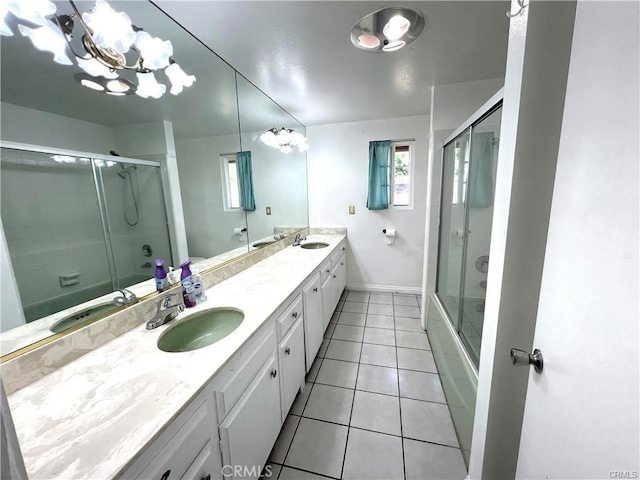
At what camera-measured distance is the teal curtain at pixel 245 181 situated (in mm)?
2137

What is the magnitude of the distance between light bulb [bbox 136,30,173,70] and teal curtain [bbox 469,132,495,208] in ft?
6.09

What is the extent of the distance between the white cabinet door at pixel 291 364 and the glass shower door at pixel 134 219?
2.82 ft

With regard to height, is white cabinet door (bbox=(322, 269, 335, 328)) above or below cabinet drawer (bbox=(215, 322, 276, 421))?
below

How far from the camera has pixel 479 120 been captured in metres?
1.47

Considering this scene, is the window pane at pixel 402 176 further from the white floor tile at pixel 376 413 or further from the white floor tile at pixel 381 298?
the white floor tile at pixel 376 413

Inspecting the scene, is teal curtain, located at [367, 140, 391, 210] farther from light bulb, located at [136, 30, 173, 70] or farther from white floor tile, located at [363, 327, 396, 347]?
light bulb, located at [136, 30, 173, 70]

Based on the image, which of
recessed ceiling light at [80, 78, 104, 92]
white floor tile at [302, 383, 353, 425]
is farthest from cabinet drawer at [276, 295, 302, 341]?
recessed ceiling light at [80, 78, 104, 92]

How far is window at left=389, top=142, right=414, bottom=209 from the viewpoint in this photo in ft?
10.3

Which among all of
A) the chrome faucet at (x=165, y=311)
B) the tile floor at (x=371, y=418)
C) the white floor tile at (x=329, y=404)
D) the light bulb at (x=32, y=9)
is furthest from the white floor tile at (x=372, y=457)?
the light bulb at (x=32, y=9)

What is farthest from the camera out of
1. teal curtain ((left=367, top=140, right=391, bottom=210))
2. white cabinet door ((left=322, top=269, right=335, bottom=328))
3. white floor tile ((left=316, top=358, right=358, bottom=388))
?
teal curtain ((left=367, top=140, right=391, bottom=210))

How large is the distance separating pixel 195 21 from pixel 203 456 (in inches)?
78.5

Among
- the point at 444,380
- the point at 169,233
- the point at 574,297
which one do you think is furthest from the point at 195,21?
the point at 444,380

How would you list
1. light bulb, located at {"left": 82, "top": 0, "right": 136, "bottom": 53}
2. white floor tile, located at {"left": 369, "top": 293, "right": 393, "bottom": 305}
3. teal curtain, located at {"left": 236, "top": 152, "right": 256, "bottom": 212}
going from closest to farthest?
light bulb, located at {"left": 82, "top": 0, "right": 136, "bottom": 53}
teal curtain, located at {"left": 236, "top": 152, "right": 256, "bottom": 212}
white floor tile, located at {"left": 369, "top": 293, "right": 393, "bottom": 305}

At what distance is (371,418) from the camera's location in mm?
1551
